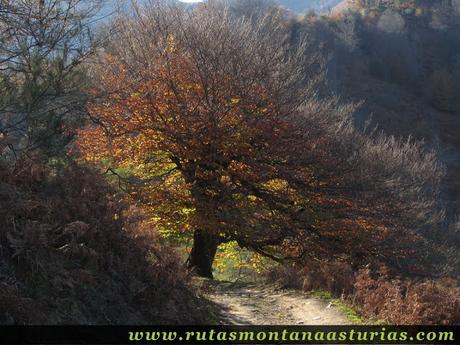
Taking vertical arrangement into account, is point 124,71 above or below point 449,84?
above

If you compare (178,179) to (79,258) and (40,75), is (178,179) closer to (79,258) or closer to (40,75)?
(40,75)

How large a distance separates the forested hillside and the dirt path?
1.63ft

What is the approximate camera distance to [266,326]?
8680 mm

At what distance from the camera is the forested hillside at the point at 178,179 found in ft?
21.7

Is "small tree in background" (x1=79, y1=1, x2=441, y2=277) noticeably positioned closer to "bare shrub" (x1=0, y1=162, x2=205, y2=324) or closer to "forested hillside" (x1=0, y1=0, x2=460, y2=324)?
"forested hillside" (x1=0, y1=0, x2=460, y2=324)

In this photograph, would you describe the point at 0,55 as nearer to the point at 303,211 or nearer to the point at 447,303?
the point at 447,303

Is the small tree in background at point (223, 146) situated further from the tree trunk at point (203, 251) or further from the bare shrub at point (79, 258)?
the bare shrub at point (79, 258)

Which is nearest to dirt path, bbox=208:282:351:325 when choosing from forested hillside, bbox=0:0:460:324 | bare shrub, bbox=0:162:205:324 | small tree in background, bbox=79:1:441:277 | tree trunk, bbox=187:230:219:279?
forested hillside, bbox=0:0:460:324

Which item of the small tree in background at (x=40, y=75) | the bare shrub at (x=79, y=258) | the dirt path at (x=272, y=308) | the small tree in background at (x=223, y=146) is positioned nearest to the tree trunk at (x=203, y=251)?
the small tree in background at (x=223, y=146)

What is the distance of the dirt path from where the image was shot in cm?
913

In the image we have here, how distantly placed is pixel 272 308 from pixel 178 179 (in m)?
5.98

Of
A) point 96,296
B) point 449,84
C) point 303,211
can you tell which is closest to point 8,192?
point 96,296

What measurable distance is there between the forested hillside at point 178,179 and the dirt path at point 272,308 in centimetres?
50

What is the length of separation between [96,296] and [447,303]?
6117 millimetres
